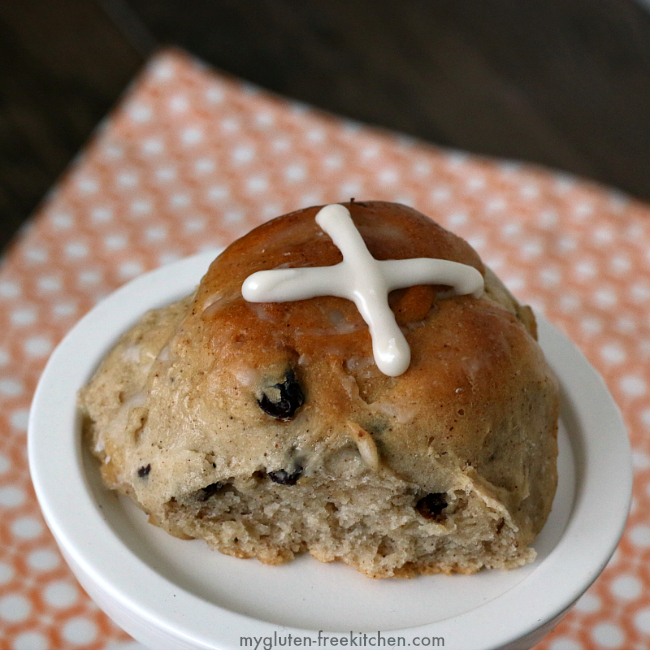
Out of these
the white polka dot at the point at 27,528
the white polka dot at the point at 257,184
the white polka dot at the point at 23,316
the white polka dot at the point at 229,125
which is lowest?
the white polka dot at the point at 27,528

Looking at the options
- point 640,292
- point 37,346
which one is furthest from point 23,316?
point 640,292

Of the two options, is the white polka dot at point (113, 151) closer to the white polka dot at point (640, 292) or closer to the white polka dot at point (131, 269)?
the white polka dot at point (131, 269)

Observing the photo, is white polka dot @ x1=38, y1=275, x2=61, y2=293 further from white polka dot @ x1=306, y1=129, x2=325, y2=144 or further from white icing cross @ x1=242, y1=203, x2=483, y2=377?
white icing cross @ x1=242, y1=203, x2=483, y2=377

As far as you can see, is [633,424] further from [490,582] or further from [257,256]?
[257,256]

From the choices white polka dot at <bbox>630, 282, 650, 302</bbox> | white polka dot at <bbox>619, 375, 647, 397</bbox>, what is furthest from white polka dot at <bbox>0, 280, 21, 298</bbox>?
white polka dot at <bbox>630, 282, 650, 302</bbox>

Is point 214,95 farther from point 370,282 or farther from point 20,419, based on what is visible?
point 370,282

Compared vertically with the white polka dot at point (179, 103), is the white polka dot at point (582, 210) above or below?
below

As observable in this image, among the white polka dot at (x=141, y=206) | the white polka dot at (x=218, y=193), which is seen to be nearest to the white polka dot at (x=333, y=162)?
the white polka dot at (x=218, y=193)

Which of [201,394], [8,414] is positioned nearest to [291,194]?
[8,414]
